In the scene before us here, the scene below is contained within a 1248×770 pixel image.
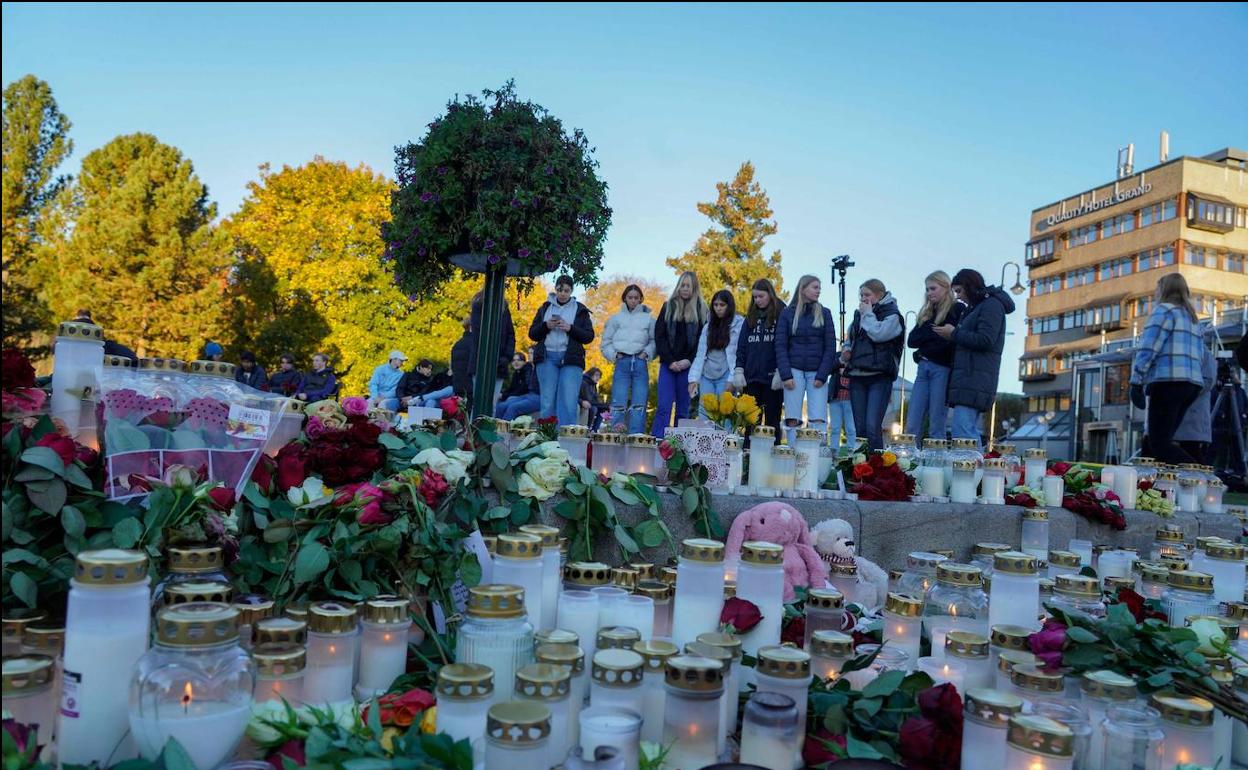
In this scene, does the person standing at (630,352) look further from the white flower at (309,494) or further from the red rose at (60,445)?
the red rose at (60,445)

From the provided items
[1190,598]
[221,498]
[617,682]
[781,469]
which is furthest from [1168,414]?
[221,498]

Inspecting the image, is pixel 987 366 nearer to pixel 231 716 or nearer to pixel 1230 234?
pixel 231 716

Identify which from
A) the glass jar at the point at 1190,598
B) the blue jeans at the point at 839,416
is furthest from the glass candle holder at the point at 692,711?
the blue jeans at the point at 839,416

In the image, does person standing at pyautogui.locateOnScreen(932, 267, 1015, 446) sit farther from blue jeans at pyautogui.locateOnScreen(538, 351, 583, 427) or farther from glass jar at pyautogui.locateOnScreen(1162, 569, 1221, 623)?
glass jar at pyautogui.locateOnScreen(1162, 569, 1221, 623)

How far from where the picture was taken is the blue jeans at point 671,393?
6977 millimetres

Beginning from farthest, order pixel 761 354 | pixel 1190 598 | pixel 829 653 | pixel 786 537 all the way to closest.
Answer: pixel 761 354
pixel 786 537
pixel 1190 598
pixel 829 653

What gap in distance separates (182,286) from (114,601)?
80.4ft

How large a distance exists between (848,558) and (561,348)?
14.2ft

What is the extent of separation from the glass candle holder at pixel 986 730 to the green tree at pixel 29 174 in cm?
2347

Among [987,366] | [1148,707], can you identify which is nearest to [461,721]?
[1148,707]

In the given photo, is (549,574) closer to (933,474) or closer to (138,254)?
(933,474)

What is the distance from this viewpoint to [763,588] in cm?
204

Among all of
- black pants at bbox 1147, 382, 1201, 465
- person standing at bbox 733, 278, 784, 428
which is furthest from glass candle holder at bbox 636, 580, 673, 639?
black pants at bbox 1147, 382, 1201, 465

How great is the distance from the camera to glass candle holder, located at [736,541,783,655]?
2.01 meters
